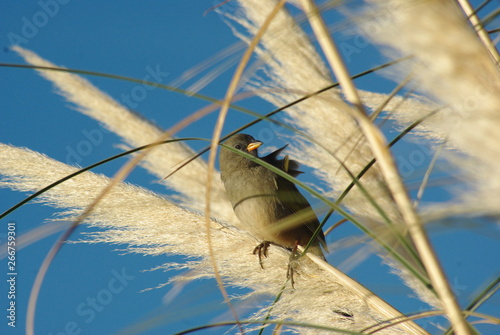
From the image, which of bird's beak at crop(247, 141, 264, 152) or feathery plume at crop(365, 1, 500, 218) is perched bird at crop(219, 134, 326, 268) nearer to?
bird's beak at crop(247, 141, 264, 152)

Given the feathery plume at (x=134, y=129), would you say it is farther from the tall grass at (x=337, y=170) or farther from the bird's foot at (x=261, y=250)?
the bird's foot at (x=261, y=250)

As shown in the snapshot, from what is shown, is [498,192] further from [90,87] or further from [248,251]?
Result: [90,87]

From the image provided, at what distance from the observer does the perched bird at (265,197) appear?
114 inches

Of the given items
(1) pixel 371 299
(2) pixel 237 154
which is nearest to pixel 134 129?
(2) pixel 237 154

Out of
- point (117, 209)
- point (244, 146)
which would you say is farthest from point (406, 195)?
point (244, 146)

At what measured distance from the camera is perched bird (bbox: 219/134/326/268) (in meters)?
2.89

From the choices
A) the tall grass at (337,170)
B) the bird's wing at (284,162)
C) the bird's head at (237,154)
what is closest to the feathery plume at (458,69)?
the tall grass at (337,170)

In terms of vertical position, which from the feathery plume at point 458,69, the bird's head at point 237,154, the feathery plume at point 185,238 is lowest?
the feathery plume at point 458,69

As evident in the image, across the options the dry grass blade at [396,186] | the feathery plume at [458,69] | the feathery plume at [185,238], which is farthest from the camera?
the feathery plume at [185,238]

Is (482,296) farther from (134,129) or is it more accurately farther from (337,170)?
(134,129)

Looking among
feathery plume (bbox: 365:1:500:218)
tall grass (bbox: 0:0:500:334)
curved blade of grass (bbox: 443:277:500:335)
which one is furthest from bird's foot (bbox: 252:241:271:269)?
feathery plume (bbox: 365:1:500:218)

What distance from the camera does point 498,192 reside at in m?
0.61

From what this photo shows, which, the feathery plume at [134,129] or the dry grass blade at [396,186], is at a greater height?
the feathery plume at [134,129]

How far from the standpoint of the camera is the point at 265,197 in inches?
117
